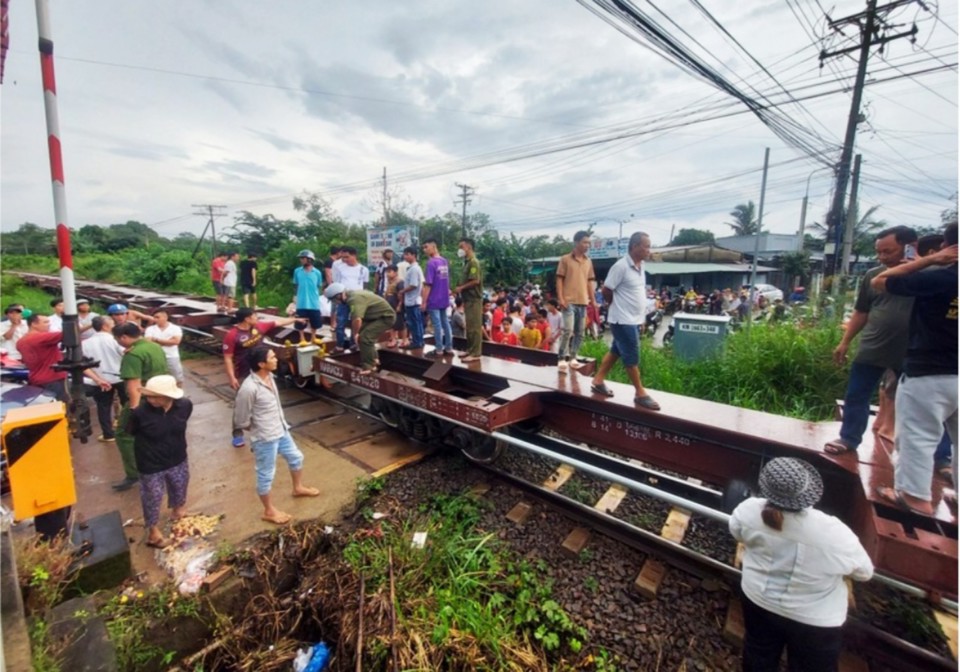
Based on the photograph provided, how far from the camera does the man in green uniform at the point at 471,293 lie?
5469 millimetres

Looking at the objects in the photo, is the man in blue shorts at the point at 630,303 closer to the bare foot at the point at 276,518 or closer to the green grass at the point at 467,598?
the green grass at the point at 467,598

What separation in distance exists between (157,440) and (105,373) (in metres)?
2.91

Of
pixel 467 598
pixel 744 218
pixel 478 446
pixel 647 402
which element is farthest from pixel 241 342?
pixel 744 218

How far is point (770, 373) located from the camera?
653 cm

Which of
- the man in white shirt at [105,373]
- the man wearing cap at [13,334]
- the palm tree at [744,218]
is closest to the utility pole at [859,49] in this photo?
the man in white shirt at [105,373]

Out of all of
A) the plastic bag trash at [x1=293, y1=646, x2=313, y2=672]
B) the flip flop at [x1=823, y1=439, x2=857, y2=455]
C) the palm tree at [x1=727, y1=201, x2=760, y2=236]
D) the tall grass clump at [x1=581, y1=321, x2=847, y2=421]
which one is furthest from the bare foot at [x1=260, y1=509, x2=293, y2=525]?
the palm tree at [x1=727, y1=201, x2=760, y2=236]

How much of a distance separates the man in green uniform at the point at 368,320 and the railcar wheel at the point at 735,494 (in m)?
4.01

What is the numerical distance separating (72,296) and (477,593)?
4.05m

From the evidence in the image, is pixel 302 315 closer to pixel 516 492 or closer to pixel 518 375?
pixel 518 375

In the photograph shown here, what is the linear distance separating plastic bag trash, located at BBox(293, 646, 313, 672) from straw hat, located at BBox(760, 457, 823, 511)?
2.87 m

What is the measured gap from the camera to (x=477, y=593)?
3.21m

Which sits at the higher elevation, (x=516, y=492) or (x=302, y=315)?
(x=302, y=315)

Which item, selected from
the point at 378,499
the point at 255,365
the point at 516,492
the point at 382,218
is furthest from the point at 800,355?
the point at 382,218

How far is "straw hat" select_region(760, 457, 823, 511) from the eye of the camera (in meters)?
2.14
